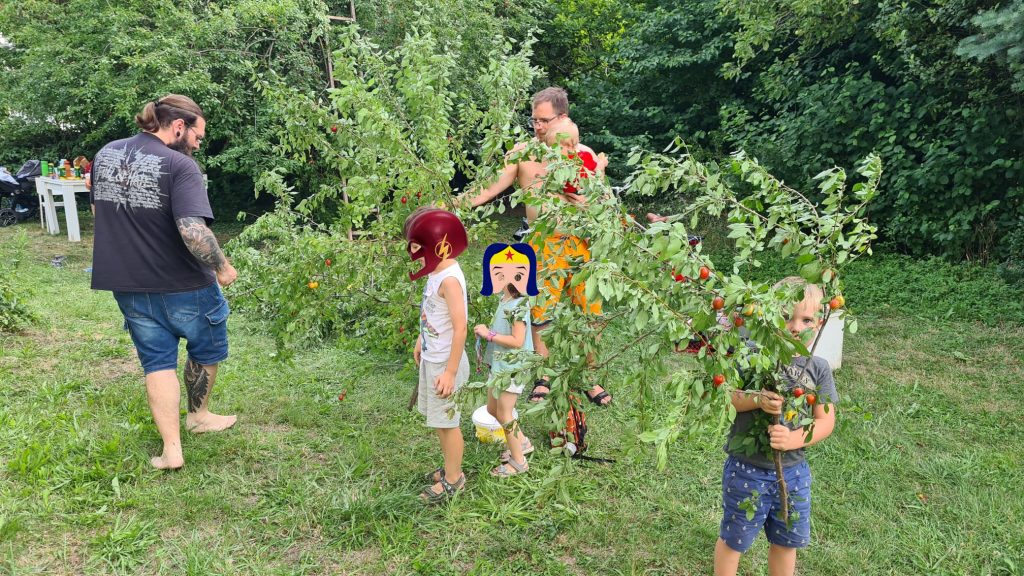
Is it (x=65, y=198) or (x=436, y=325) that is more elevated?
(x=65, y=198)

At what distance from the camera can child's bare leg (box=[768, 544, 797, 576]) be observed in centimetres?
253

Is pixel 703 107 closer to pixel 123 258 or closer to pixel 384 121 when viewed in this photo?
pixel 384 121

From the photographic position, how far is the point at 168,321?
356cm

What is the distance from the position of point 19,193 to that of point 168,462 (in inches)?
516

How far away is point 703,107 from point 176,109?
10.2 m

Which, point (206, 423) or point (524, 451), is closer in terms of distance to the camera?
point (524, 451)

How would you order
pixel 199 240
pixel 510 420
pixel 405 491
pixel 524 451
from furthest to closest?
pixel 524 451, pixel 510 420, pixel 405 491, pixel 199 240

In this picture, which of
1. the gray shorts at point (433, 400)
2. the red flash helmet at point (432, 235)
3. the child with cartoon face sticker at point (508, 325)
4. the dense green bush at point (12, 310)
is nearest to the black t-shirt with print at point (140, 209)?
the red flash helmet at point (432, 235)

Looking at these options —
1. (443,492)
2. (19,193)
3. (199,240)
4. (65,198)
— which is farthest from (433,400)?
(19,193)

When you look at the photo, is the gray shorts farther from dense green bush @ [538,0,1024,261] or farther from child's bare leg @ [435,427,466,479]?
dense green bush @ [538,0,1024,261]

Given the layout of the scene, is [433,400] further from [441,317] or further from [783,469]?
[783,469]

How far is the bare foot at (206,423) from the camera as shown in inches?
159

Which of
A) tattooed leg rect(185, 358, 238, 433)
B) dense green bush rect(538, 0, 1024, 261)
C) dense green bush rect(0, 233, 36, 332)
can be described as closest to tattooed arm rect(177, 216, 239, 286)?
tattooed leg rect(185, 358, 238, 433)

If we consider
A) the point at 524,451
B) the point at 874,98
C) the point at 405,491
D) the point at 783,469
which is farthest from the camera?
the point at 874,98
